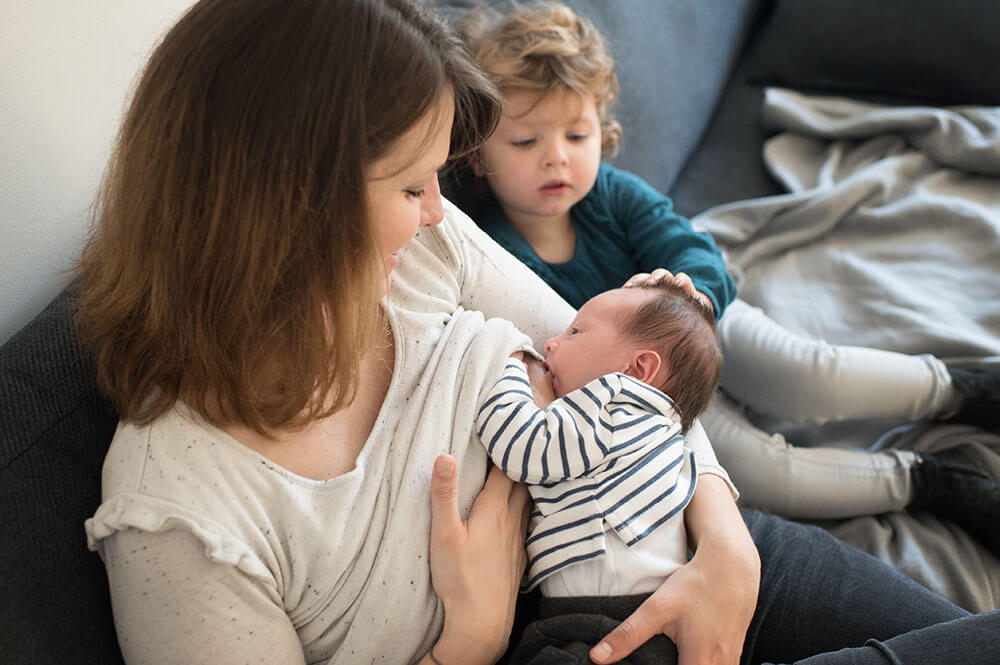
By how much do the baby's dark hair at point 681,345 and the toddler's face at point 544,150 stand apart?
0.40m

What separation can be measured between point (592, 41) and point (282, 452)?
1062mm

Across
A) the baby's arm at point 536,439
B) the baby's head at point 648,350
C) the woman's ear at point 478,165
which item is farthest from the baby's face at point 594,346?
the woman's ear at point 478,165

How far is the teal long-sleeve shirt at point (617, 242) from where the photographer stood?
1540mm

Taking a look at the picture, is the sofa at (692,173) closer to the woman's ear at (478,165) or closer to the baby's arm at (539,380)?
the woman's ear at (478,165)

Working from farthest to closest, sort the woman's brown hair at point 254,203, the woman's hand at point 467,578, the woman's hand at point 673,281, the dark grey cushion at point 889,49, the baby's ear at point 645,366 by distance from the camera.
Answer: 1. the dark grey cushion at point 889,49
2. the woman's hand at point 673,281
3. the baby's ear at point 645,366
4. the woman's hand at point 467,578
5. the woman's brown hair at point 254,203

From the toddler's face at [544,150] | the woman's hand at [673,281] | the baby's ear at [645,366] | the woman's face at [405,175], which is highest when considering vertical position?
the woman's face at [405,175]

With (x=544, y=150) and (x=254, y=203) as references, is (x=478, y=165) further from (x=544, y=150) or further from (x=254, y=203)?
(x=254, y=203)

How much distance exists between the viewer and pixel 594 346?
45.2 inches

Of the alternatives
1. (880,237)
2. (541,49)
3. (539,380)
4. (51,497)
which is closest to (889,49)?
(880,237)

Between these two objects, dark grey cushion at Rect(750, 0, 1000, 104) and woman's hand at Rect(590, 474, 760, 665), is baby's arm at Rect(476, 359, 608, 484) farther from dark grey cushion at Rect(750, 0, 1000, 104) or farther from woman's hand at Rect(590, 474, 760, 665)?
dark grey cushion at Rect(750, 0, 1000, 104)

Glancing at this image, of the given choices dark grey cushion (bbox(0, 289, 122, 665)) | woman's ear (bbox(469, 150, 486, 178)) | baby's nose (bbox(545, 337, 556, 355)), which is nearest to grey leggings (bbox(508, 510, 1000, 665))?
baby's nose (bbox(545, 337, 556, 355))

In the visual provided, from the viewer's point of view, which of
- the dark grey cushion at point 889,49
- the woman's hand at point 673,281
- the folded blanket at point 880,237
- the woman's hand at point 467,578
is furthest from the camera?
the dark grey cushion at point 889,49

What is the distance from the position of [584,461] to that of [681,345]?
0.26 meters

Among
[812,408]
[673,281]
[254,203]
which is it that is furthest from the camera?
[812,408]
